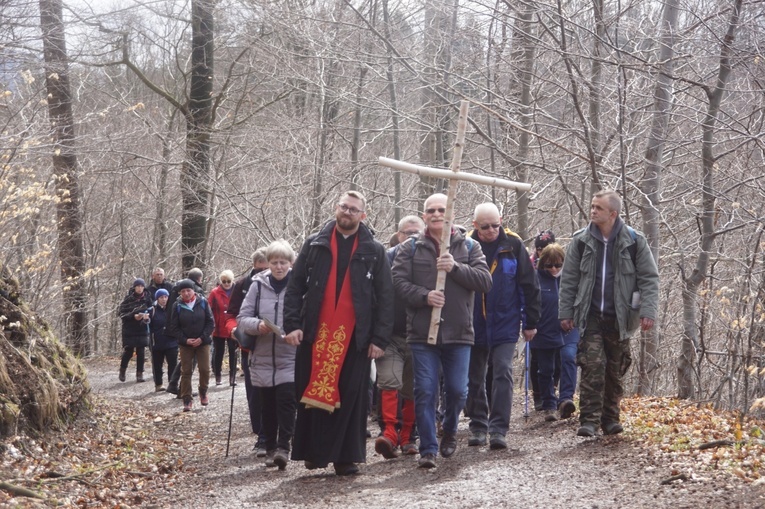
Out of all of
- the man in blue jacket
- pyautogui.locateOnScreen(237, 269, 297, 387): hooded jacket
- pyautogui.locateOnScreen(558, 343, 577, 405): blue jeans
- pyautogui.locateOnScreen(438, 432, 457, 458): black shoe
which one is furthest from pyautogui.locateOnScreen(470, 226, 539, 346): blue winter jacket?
pyautogui.locateOnScreen(237, 269, 297, 387): hooded jacket

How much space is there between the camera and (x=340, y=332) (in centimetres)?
804

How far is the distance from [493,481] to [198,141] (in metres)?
18.5

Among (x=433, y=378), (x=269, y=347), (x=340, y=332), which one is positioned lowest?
(x=433, y=378)

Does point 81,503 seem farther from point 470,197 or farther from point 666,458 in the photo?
point 470,197

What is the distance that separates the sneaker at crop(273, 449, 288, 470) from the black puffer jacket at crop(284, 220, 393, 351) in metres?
1.25

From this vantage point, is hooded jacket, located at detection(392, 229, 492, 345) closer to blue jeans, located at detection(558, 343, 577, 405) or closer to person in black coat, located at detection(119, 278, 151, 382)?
blue jeans, located at detection(558, 343, 577, 405)

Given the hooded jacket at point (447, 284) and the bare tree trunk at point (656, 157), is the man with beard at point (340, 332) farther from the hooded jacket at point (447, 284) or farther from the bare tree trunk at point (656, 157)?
the bare tree trunk at point (656, 157)

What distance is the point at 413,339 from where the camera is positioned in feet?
27.1

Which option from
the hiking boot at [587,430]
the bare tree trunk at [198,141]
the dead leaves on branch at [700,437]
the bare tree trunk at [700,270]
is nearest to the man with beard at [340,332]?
the hiking boot at [587,430]

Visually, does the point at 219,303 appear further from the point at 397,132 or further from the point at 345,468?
the point at 345,468

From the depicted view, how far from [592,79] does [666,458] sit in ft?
22.6

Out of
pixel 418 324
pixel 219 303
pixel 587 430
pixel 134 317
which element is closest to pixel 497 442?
pixel 587 430

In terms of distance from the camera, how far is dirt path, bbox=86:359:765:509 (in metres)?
6.55

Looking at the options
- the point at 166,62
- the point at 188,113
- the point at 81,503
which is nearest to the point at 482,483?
the point at 81,503
